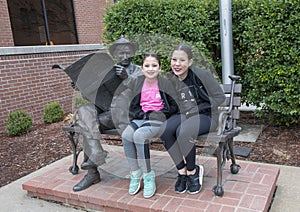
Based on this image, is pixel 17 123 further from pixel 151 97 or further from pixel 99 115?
pixel 151 97

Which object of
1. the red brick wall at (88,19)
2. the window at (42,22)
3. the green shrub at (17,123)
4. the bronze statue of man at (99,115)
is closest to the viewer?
the bronze statue of man at (99,115)

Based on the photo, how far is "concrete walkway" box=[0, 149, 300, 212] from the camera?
8.75ft

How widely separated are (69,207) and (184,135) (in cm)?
136

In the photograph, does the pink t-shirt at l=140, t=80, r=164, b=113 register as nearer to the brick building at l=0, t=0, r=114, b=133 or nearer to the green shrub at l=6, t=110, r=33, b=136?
the brick building at l=0, t=0, r=114, b=133

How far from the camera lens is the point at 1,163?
4219 millimetres

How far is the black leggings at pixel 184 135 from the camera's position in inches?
98.4

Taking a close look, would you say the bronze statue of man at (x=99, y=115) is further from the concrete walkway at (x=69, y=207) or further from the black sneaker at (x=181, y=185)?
the black sneaker at (x=181, y=185)

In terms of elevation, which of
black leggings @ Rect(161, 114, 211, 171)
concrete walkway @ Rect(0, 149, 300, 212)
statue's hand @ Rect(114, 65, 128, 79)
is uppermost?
statue's hand @ Rect(114, 65, 128, 79)

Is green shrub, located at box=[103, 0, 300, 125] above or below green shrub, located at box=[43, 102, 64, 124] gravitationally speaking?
above

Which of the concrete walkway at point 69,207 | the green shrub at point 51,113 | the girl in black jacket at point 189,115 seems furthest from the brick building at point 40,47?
the concrete walkway at point 69,207

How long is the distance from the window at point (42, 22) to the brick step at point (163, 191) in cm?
548

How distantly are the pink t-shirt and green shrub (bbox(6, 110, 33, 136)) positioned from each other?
358 centimetres

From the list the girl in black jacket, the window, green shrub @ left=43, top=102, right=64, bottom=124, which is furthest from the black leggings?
the window

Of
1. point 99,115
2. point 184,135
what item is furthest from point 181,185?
point 99,115
